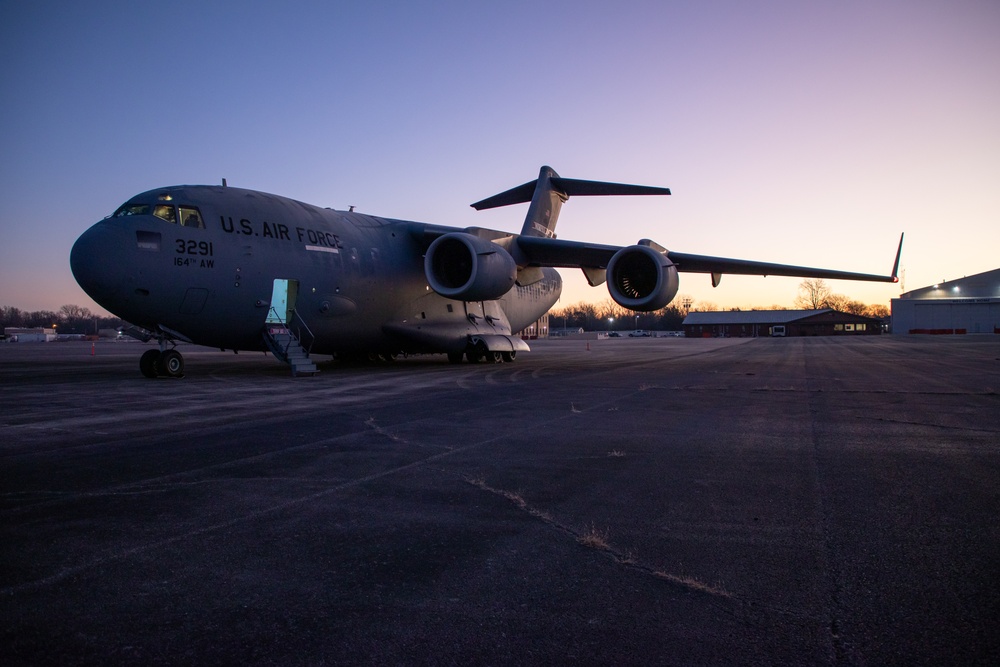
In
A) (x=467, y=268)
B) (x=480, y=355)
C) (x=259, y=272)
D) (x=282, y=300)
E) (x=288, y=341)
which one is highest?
(x=467, y=268)

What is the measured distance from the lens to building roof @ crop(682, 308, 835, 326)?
274ft

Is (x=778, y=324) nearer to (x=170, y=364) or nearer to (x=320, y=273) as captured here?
(x=320, y=273)

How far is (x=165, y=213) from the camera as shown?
1159cm

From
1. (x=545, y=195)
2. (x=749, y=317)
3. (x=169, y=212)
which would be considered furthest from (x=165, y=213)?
(x=749, y=317)

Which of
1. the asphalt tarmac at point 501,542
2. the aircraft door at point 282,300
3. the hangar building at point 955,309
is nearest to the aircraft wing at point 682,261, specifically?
the aircraft door at point 282,300

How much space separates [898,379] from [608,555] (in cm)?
1137

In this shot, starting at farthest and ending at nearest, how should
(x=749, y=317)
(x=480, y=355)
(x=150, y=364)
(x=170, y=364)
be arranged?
(x=749, y=317) < (x=480, y=355) < (x=170, y=364) < (x=150, y=364)

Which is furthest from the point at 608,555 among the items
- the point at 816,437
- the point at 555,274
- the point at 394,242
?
the point at 555,274

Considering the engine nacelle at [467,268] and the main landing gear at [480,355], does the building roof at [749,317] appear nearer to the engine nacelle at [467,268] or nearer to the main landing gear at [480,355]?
the main landing gear at [480,355]

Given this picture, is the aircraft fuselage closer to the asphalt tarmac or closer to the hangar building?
the asphalt tarmac

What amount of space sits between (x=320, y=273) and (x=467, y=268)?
3752mm

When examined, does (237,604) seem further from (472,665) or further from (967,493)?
(967,493)

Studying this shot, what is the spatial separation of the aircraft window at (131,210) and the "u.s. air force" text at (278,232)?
4.31ft

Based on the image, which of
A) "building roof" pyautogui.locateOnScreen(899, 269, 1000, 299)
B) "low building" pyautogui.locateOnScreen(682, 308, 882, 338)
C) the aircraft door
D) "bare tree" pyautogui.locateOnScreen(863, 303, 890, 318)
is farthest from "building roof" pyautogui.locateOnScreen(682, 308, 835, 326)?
the aircraft door
